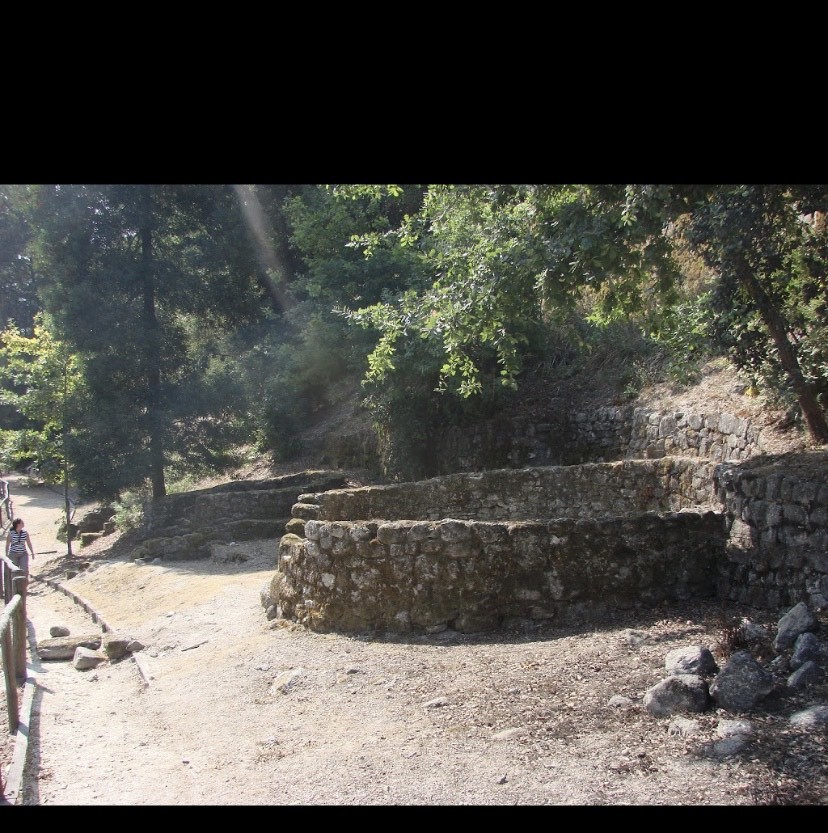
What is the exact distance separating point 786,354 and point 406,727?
516 cm

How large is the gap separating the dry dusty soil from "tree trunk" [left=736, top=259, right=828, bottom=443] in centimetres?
229

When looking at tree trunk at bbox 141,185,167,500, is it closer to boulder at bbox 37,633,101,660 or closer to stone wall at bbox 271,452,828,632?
boulder at bbox 37,633,101,660

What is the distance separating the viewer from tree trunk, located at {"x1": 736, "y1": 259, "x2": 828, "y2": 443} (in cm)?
760

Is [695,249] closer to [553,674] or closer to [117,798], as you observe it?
[553,674]

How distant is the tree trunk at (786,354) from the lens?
24.9 ft

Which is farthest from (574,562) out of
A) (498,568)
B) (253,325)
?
(253,325)

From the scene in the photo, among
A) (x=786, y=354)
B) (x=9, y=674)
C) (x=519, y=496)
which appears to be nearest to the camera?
(x=9, y=674)

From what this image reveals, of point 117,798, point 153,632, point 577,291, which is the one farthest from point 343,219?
point 117,798

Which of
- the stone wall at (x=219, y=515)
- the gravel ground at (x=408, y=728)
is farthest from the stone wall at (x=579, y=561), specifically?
the stone wall at (x=219, y=515)

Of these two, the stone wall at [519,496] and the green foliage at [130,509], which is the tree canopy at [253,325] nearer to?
the green foliage at [130,509]

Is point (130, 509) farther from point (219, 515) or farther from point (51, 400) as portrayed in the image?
point (219, 515)

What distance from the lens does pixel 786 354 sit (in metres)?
7.68

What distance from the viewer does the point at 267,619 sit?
28.7ft
